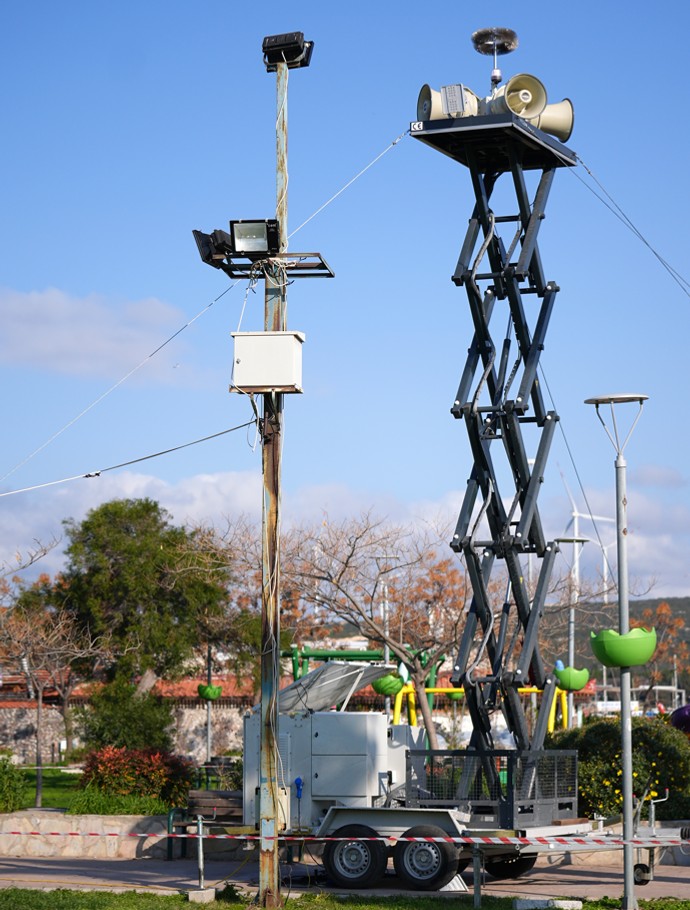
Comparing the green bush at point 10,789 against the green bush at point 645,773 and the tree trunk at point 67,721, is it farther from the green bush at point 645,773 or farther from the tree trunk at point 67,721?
the tree trunk at point 67,721

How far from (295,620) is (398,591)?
151 inches

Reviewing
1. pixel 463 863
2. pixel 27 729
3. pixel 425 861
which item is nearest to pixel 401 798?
pixel 463 863

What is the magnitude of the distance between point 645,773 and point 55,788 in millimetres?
16582

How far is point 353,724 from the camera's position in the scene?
678 inches

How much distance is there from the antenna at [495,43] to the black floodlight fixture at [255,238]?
4.01 meters

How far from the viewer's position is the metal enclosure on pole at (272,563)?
13633mm

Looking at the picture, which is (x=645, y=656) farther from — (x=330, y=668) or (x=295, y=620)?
(x=295, y=620)

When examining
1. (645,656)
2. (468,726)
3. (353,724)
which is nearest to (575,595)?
(468,726)

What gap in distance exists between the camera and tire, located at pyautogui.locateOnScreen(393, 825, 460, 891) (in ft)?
50.2

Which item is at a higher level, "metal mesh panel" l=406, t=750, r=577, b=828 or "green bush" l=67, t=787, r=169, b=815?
"metal mesh panel" l=406, t=750, r=577, b=828

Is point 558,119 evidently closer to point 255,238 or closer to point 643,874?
point 255,238

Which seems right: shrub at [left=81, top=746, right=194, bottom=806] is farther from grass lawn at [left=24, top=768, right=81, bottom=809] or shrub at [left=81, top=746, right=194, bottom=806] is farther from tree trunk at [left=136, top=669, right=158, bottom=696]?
tree trunk at [left=136, top=669, right=158, bottom=696]

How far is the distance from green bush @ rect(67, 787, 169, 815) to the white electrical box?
872 cm

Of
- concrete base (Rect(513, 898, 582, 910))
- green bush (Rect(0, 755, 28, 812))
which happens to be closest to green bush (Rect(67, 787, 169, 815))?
green bush (Rect(0, 755, 28, 812))
